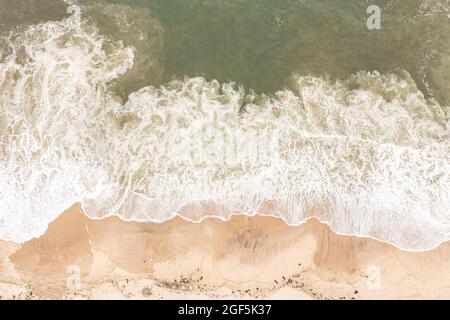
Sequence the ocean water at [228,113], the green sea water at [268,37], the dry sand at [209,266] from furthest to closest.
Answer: the green sea water at [268,37] < the ocean water at [228,113] < the dry sand at [209,266]

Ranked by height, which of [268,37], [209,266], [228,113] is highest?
[268,37]

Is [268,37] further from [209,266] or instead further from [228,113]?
[209,266]

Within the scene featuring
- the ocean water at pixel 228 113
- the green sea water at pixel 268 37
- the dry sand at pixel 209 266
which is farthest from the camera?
the green sea water at pixel 268 37

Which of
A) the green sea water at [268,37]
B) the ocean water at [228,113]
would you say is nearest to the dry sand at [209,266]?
the ocean water at [228,113]

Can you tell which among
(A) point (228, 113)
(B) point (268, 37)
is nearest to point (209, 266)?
(A) point (228, 113)

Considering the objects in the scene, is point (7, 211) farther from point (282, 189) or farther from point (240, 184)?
point (282, 189)

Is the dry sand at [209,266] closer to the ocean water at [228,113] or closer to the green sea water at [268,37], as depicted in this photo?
the ocean water at [228,113]
